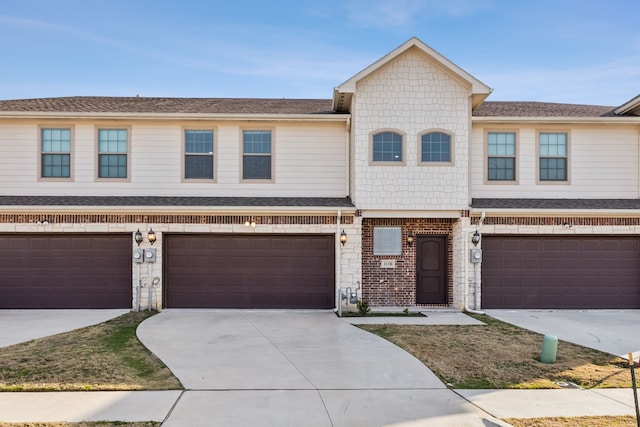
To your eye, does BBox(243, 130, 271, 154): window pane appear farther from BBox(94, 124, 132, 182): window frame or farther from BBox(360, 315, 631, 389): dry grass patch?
BBox(360, 315, 631, 389): dry grass patch

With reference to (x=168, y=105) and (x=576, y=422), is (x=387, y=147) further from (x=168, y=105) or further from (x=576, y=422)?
(x=576, y=422)

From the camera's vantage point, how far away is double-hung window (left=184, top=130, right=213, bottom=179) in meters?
12.3

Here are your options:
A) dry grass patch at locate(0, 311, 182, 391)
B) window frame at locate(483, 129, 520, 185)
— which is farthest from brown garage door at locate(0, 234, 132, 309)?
window frame at locate(483, 129, 520, 185)

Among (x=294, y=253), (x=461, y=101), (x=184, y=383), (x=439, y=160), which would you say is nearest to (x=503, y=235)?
(x=439, y=160)

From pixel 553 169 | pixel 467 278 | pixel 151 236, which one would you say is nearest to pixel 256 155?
pixel 151 236

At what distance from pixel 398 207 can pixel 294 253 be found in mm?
3241

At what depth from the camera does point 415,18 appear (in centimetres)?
1420

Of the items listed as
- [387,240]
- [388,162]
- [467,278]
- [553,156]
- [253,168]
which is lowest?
[467,278]

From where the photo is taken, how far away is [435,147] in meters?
11.8

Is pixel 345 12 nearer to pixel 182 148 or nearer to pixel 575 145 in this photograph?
pixel 182 148

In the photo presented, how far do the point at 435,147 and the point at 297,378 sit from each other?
7.94 m

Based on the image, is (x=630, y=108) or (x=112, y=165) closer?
(x=112, y=165)

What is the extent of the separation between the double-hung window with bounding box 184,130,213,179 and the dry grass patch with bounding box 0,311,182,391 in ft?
16.7

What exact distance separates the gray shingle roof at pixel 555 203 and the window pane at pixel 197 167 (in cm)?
783
